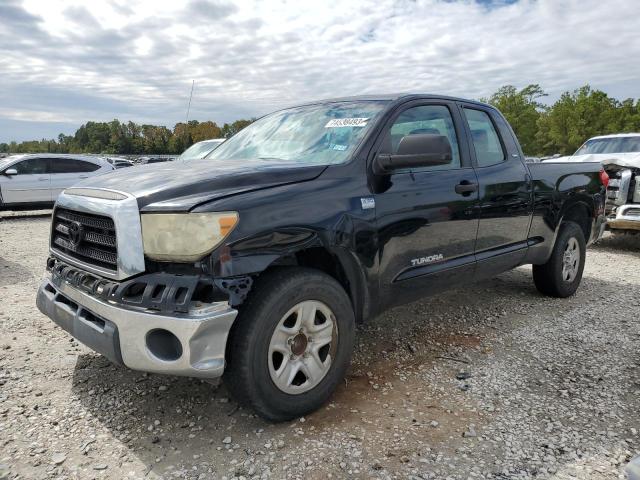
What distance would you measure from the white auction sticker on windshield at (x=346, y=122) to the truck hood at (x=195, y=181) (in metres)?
0.55

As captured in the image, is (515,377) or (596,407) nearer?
(596,407)

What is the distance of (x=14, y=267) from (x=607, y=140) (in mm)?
10509

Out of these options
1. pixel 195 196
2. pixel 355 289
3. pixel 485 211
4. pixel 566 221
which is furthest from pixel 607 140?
pixel 195 196

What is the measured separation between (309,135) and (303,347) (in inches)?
60.3

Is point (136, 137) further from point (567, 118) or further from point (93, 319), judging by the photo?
point (93, 319)

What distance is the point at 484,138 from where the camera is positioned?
4277 mm

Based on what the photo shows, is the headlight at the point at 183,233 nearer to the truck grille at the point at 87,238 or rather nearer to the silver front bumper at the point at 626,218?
the truck grille at the point at 87,238

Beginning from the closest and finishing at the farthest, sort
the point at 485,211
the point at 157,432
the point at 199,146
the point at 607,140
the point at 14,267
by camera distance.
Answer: the point at 157,432 → the point at 485,211 → the point at 14,267 → the point at 607,140 → the point at 199,146

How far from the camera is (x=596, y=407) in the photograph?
3018 millimetres

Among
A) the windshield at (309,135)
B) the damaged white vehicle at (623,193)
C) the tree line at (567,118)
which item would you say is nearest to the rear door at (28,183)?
the windshield at (309,135)

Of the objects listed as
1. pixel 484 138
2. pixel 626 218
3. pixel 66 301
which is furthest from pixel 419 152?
pixel 626 218

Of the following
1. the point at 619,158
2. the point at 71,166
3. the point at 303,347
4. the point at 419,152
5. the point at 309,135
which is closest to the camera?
the point at 303,347

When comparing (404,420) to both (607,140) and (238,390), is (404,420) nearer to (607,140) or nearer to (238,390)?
(238,390)

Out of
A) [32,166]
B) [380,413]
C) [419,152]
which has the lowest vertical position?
[380,413]
